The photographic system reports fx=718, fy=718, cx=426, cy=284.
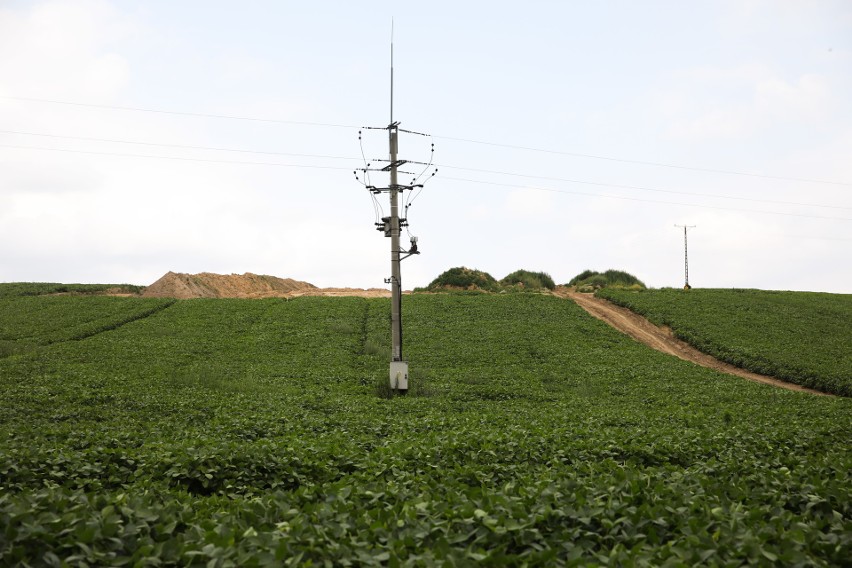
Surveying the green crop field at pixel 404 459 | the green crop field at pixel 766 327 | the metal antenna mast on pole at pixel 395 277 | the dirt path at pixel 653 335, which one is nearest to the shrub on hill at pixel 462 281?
the dirt path at pixel 653 335

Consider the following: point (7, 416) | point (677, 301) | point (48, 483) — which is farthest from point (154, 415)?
point (677, 301)

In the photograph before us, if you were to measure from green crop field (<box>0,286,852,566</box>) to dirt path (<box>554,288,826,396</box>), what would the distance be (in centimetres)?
282

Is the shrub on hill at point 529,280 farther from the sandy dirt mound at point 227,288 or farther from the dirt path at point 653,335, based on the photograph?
the sandy dirt mound at point 227,288

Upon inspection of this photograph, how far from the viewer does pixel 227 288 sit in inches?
2373

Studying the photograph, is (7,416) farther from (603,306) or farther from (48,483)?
(603,306)

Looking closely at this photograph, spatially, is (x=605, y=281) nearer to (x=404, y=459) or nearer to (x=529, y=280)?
(x=529, y=280)

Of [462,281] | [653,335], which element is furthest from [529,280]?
[653,335]

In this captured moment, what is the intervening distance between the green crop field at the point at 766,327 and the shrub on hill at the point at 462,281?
8.98 meters

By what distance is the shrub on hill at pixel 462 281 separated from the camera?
53.6 m

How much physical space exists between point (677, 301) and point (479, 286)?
46.9ft

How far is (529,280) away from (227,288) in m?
25.2

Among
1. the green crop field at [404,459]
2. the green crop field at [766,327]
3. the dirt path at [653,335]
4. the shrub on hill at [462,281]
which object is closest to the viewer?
the green crop field at [404,459]

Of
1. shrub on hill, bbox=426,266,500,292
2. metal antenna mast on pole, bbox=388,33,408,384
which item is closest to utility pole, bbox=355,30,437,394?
metal antenna mast on pole, bbox=388,33,408,384

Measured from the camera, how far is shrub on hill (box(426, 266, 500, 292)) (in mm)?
53625
